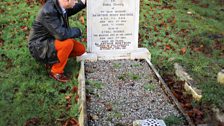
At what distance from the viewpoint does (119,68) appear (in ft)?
20.4

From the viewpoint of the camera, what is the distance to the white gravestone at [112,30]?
6.35 metres

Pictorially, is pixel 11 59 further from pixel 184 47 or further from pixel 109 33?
pixel 184 47

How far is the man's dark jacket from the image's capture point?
5.51m

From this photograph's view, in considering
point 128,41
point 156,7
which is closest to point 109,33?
point 128,41

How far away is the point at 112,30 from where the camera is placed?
6.55 m

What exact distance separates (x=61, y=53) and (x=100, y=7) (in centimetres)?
123

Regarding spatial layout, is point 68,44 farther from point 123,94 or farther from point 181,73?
point 181,73

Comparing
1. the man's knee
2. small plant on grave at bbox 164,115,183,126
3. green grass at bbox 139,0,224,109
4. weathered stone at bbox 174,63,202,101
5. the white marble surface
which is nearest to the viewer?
small plant on grave at bbox 164,115,183,126

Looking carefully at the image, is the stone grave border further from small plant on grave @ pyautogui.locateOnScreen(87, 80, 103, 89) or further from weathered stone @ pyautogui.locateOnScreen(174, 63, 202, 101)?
weathered stone @ pyautogui.locateOnScreen(174, 63, 202, 101)

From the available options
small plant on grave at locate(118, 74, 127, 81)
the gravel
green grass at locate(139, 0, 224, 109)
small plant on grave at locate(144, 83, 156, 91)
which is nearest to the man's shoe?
the gravel

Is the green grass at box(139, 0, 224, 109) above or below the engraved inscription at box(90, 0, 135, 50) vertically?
below

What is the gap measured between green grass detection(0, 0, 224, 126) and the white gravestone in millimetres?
492

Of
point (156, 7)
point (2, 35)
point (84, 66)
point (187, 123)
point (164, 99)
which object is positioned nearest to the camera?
point (187, 123)

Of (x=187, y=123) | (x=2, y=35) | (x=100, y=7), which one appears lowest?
(x=187, y=123)
